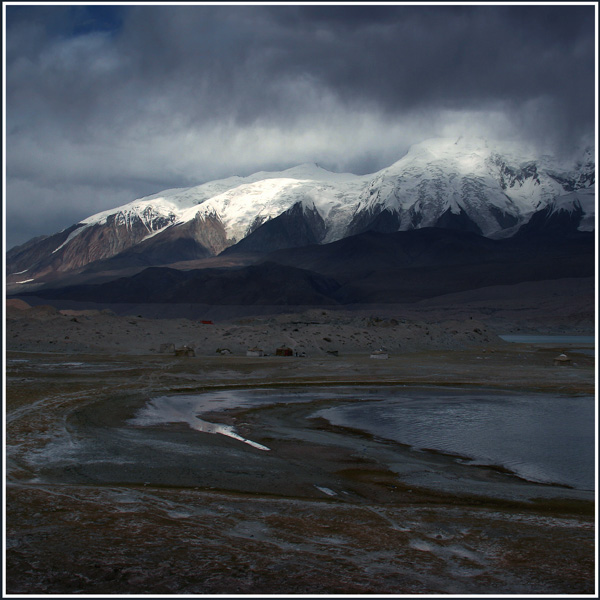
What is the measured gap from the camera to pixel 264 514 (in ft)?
47.1

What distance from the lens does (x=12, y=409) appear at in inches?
1133

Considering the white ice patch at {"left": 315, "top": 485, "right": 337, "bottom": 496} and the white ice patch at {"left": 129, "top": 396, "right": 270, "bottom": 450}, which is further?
the white ice patch at {"left": 129, "top": 396, "right": 270, "bottom": 450}

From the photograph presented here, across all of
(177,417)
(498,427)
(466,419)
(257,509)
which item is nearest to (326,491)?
(257,509)

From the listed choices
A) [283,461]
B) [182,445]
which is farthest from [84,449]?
[283,461]

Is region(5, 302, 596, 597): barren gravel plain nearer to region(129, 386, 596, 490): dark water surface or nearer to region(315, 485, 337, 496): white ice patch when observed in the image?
region(315, 485, 337, 496): white ice patch

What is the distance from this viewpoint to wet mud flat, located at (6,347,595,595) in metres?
10.4

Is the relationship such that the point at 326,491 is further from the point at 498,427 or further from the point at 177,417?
the point at 177,417

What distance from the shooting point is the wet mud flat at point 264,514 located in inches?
409

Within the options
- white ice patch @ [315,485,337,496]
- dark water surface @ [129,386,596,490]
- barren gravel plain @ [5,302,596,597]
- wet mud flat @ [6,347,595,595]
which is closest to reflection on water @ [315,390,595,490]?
dark water surface @ [129,386,596,490]

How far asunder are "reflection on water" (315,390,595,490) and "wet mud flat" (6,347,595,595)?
1.59m

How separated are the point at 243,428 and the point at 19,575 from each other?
1827cm

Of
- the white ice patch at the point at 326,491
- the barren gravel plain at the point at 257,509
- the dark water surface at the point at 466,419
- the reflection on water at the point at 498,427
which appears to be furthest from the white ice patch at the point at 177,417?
the white ice patch at the point at 326,491

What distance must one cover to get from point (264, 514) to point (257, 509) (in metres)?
0.46

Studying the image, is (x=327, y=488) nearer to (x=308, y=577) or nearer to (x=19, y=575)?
(x=308, y=577)
